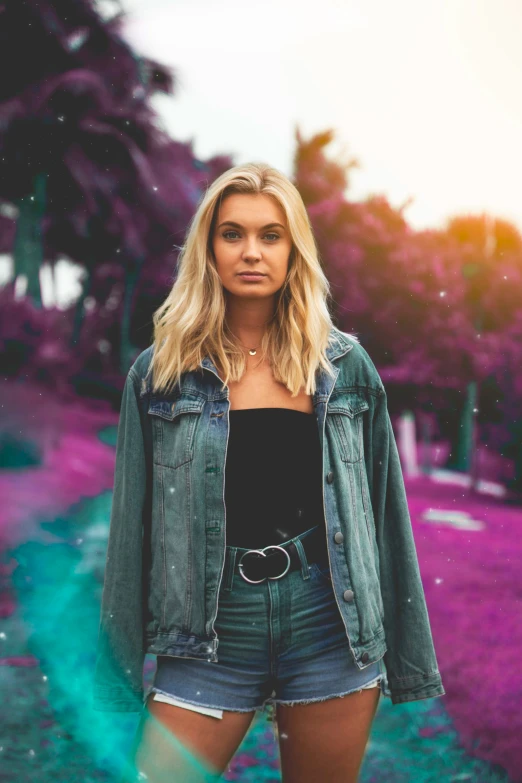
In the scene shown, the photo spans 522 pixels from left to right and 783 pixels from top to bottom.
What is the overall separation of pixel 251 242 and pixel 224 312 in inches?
7.7

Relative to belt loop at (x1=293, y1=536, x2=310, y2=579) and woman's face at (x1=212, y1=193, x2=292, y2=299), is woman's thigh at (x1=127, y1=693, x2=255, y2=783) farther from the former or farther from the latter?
woman's face at (x1=212, y1=193, x2=292, y2=299)

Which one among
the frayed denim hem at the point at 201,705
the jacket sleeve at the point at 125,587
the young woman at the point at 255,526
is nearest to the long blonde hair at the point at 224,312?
the young woman at the point at 255,526

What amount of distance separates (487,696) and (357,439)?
6.03 feet

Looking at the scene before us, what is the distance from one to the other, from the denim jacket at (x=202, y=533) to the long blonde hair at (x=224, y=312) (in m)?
0.04

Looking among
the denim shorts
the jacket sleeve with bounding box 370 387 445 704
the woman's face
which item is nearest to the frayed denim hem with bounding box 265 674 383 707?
the denim shorts

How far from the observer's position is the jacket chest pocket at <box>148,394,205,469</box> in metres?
1.54

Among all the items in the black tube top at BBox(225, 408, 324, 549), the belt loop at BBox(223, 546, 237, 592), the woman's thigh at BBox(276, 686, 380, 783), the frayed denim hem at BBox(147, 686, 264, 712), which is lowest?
the woman's thigh at BBox(276, 686, 380, 783)

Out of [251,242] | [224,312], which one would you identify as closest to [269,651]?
[224,312]

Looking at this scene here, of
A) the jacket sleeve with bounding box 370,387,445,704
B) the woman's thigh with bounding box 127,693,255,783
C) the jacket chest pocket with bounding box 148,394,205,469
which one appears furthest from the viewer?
the jacket sleeve with bounding box 370,387,445,704

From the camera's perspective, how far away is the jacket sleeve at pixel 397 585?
166 cm

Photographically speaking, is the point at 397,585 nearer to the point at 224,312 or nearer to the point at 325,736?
the point at 325,736

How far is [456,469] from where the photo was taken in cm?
320

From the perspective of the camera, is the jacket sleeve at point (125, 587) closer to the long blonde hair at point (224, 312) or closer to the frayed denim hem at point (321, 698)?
the long blonde hair at point (224, 312)

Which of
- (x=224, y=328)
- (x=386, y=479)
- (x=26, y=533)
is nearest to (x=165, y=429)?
(x=224, y=328)
